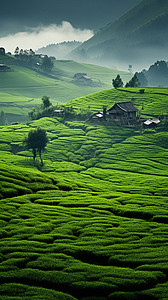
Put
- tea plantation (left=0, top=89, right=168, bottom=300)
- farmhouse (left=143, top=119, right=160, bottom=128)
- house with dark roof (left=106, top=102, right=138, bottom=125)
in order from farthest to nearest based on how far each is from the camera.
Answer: house with dark roof (left=106, top=102, right=138, bottom=125) → farmhouse (left=143, top=119, right=160, bottom=128) → tea plantation (left=0, top=89, right=168, bottom=300)

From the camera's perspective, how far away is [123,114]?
560 ft

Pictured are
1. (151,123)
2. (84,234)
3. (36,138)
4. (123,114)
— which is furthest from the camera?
(123,114)

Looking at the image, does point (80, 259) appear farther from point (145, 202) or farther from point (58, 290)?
point (145, 202)

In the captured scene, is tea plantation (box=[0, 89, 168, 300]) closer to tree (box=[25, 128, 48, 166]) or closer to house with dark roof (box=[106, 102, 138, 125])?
tree (box=[25, 128, 48, 166])

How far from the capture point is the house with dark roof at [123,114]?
170 metres

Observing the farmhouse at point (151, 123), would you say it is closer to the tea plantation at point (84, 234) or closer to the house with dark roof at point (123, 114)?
the house with dark roof at point (123, 114)

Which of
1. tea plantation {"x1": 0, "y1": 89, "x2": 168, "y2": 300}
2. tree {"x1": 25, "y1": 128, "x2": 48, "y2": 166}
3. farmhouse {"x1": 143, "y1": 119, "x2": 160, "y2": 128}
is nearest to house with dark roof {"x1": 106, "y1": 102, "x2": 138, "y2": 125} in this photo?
farmhouse {"x1": 143, "y1": 119, "x2": 160, "y2": 128}

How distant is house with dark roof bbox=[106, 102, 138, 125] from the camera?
170m

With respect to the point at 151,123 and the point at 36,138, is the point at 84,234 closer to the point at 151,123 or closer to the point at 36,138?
the point at 36,138

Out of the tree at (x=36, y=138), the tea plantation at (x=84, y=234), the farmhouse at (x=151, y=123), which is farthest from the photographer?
the farmhouse at (x=151, y=123)

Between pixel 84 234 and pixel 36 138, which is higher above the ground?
pixel 36 138

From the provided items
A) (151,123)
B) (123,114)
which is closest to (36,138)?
(123,114)

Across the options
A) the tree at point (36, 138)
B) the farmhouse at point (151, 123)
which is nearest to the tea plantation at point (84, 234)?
the tree at point (36, 138)

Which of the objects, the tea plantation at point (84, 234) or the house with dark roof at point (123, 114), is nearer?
the tea plantation at point (84, 234)
